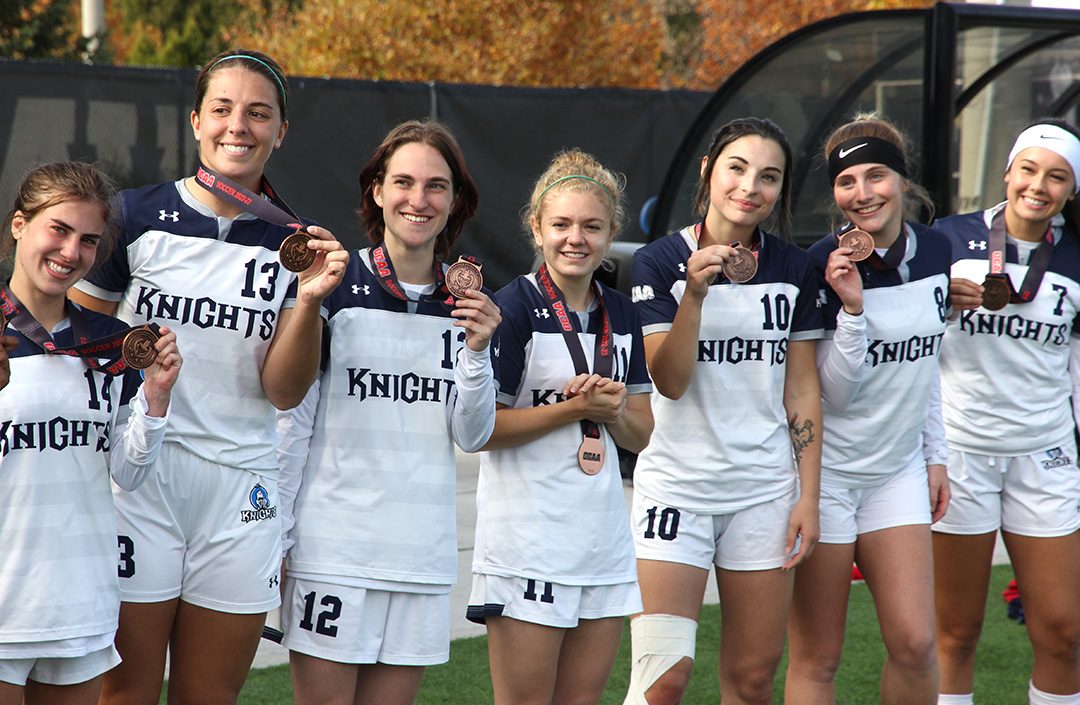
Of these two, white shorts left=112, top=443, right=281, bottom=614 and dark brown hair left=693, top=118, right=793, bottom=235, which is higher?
dark brown hair left=693, top=118, right=793, bottom=235

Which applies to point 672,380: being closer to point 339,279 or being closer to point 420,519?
point 420,519

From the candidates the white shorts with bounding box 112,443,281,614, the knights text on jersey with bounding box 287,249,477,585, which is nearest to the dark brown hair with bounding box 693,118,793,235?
the knights text on jersey with bounding box 287,249,477,585

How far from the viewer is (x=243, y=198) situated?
3.37m

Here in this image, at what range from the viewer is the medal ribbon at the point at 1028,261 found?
4547mm

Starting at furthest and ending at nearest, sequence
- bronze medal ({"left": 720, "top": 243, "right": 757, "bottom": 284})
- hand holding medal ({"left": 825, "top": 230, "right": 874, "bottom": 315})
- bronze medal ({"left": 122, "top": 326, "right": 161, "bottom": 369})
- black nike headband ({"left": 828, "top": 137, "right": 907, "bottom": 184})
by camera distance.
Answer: black nike headband ({"left": 828, "top": 137, "right": 907, "bottom": 184})
hand holding medal ({"left": 825, "top": 230, "right": 874, "bottom": 315})
bronze medal ({"left": 720, "top": 243, "right": 757, "bottom": 284})
bronze medal ({"left": 122, "top": 326, "right": 161, "bottom": 369})

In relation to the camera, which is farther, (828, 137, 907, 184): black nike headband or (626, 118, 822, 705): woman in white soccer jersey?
(828, 137, 907, 184): black nike headband

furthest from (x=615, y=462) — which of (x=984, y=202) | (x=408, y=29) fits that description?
(x=408, y=29)

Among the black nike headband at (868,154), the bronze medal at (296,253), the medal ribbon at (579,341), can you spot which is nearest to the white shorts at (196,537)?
the bronze medal at (296,253)

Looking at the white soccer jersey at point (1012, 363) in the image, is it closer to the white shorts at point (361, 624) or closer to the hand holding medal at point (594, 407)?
the hand holding medal at point (594, 407)

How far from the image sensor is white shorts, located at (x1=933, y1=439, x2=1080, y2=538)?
462 centimetres

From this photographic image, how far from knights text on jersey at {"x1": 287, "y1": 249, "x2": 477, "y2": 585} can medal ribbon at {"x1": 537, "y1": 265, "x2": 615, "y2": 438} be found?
1.27 feet

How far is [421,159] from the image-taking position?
357cm

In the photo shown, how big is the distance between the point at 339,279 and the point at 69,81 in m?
8.05

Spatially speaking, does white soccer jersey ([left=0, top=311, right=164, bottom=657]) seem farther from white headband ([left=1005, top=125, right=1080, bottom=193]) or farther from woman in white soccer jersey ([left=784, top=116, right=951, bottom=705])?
white headband ([left=1005, top=125, right=1080, bottom=193])
